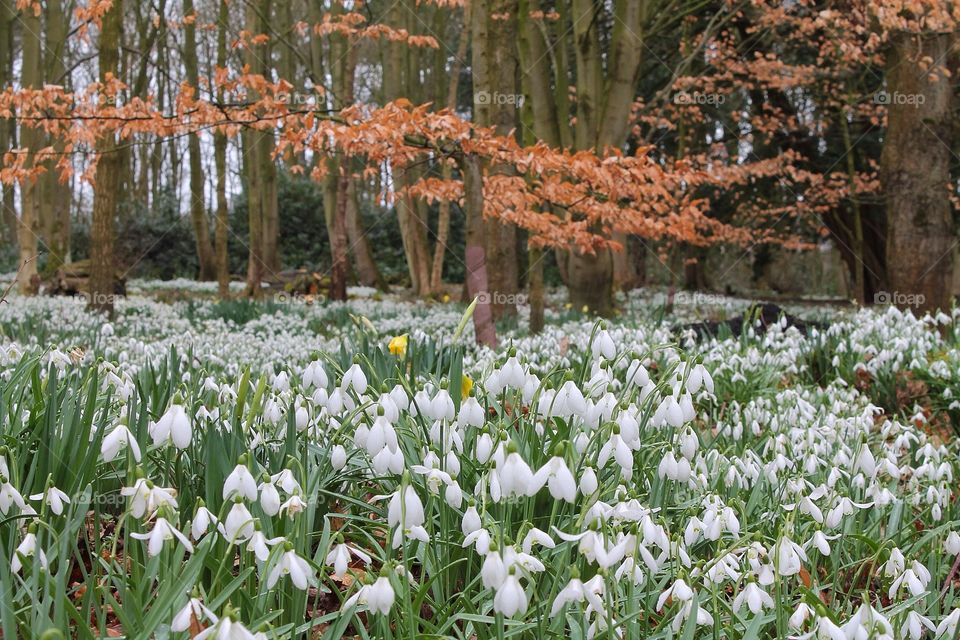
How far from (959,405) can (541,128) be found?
25.2 ft

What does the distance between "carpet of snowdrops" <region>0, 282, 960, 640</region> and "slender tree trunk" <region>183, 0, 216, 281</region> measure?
998cm

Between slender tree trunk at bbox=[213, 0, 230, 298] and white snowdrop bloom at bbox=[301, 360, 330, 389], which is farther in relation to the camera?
slender tree trunk at bbox=[213, 0, 230, 298]

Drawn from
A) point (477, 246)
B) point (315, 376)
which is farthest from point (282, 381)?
point (477, 246)

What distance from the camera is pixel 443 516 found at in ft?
6.55

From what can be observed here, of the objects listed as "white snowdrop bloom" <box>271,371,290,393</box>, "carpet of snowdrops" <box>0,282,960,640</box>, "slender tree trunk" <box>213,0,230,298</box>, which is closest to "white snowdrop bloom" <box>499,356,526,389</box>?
"carpet of snowdrops" <box>0,282,960,640</box>

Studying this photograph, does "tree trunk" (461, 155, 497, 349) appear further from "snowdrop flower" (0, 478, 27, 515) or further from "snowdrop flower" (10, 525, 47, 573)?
"snowdrop flower" (10, 525, 47, 573)

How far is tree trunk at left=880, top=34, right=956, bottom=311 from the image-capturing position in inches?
335

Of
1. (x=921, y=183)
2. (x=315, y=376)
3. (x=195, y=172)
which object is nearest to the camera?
(x=315, y=376)

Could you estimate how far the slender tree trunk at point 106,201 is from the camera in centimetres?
902

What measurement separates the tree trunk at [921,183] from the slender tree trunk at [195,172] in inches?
349

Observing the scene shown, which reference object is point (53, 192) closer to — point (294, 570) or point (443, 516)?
point (443, 516)

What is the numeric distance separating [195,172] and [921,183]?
12.8 meters

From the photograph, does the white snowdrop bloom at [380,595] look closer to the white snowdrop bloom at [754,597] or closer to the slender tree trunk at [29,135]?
the white snowdrop bloom at [754,597]

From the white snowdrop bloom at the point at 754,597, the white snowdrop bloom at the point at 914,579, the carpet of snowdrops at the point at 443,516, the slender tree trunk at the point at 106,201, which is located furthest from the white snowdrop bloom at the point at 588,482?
the slender tree trunk at the point at 106,201
